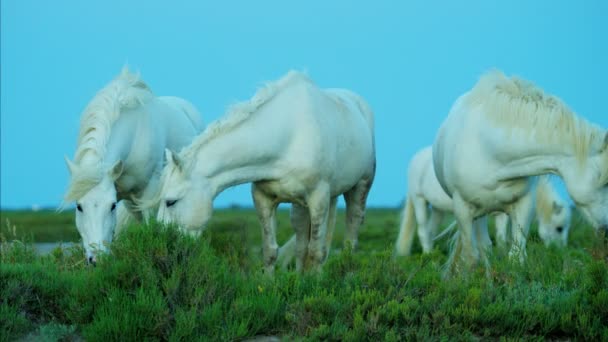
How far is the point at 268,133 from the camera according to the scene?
9.49 metres

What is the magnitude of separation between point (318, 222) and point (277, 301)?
117 inches

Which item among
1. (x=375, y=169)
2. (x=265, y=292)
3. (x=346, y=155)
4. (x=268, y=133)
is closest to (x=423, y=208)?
(x=375, y=169)

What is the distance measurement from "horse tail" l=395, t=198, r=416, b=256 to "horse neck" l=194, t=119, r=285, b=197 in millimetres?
7677

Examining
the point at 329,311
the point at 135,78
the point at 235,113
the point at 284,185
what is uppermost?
the point at 135,78

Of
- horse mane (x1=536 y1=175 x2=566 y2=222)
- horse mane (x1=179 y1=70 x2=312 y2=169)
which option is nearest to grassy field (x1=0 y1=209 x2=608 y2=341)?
horse mane (x1=179 y1=70 x2=312 y2=169)

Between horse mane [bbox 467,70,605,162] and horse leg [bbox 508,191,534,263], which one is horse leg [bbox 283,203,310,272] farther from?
horse leg [bbox 508,191,534,263]

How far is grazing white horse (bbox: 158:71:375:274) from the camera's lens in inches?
352

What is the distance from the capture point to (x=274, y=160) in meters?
9.55

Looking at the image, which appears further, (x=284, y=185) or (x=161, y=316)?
(x=284, y=185)

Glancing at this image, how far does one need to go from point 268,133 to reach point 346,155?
1.33 meters

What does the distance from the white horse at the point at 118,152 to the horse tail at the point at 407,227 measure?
6.02 meters

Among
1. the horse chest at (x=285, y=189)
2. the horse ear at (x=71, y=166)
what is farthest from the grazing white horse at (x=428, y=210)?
the horse ear at (x=71, y=166)

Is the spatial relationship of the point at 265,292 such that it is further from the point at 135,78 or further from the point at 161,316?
the point at 135,78

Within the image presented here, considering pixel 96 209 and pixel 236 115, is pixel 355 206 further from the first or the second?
pixel 96 209
